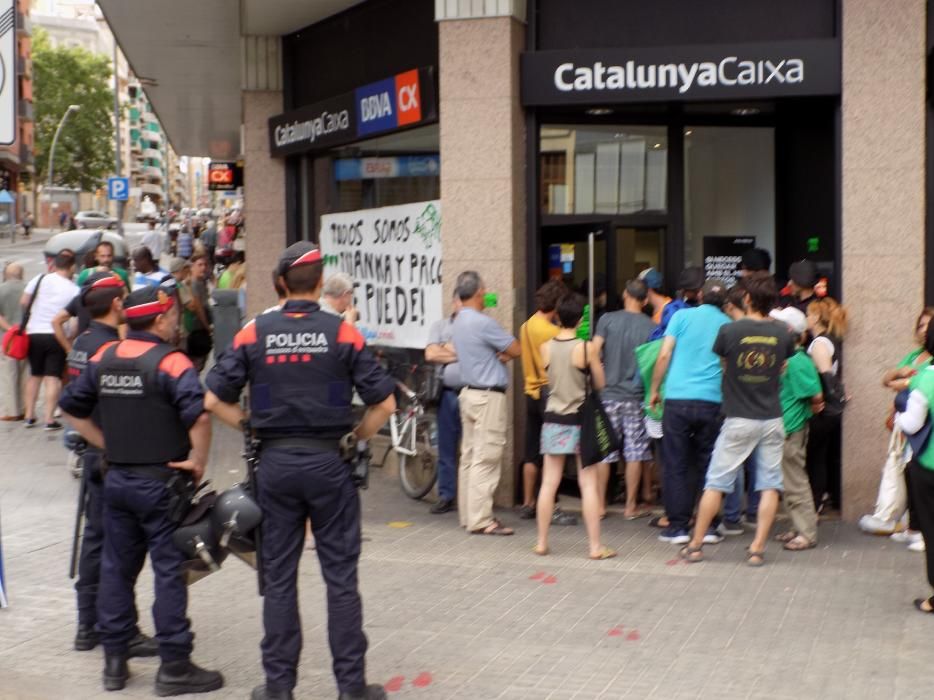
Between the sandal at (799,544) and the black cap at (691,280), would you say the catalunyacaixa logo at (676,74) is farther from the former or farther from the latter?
the sandal at (799,544)

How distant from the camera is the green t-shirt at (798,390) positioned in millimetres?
9070

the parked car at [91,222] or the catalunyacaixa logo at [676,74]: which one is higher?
the parked car at [91,222]

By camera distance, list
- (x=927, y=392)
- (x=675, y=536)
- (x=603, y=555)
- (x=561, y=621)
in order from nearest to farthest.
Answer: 1. (x=927, y=392)
2. (x=561, y=621)
3. (x=603, y=555)
4. (x=675, y=536)

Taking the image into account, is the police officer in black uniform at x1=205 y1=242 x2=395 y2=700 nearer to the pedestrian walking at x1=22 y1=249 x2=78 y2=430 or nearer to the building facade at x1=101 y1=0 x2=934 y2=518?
the building facade at x1=101 y1=0 x2=934 y2=518

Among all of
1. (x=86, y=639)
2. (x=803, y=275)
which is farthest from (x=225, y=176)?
(x=86, y=639)

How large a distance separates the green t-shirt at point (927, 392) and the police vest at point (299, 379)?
10.6 feet

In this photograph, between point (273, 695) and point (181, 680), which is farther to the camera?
point (181, 680)

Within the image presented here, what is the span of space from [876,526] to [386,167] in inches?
217

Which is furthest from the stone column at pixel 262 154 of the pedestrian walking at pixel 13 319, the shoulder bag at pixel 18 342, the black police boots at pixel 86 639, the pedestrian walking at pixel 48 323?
the black police boots at pixel 86 639

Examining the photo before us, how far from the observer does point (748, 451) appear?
336 inches

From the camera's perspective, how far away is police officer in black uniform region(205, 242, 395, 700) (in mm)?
5730

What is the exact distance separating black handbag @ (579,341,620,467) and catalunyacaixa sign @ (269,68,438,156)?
3314 millimetres

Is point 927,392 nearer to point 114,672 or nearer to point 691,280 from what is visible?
point 691,280

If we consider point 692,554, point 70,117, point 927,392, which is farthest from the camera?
point 70,117
